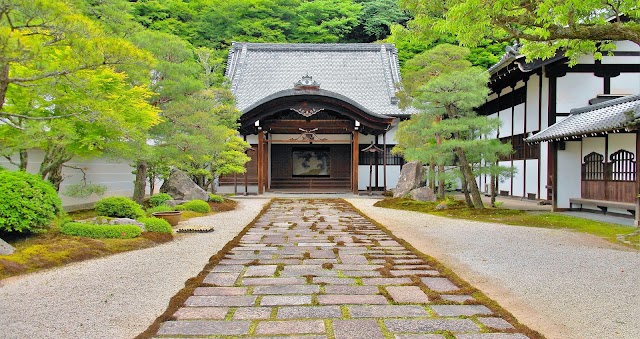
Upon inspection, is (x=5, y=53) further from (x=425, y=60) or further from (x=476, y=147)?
(x=425, y=60)

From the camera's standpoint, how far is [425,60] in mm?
14414

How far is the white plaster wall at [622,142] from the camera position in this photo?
11055 millimetres

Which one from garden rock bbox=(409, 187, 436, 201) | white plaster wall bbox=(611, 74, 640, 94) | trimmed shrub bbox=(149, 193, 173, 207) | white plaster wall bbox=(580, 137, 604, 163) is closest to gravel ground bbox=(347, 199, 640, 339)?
white plaster wall bbox=(580, 137, 604, 163)

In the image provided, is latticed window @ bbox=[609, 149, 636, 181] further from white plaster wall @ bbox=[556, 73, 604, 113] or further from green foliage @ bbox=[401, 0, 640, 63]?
green foliage @ bbox=[401, 0, 640, 63]

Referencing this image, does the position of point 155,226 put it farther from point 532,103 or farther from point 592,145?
point 532,103

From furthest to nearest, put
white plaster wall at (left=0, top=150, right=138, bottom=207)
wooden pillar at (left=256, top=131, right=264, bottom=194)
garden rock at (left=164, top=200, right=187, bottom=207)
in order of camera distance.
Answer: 1. wooden pillar at (left=256, top=131, right=264, bottom=194)
2. garden rock at (left=164, top=200, right=187, bottom=207)
3. white plaster wall at (left=0, top=150, right=138, bottom=207)

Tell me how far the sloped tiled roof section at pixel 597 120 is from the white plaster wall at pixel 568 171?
31.6 inches

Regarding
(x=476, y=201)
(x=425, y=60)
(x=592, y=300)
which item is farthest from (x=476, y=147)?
(x=592, y=300)

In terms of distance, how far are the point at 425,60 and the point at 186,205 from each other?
821 cm

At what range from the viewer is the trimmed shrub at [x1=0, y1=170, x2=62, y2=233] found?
6328mm

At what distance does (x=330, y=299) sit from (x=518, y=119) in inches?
575

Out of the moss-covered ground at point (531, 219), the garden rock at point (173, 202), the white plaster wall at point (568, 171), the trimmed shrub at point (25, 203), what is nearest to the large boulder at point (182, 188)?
the garden rock at point (173, 202)

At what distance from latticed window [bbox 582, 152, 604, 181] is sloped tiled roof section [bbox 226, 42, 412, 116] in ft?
31.8

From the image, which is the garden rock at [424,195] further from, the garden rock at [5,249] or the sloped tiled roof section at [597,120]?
the garden rock at [5,249]
